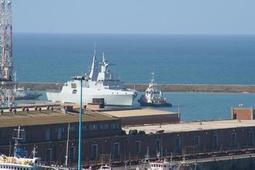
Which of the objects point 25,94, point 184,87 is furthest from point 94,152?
point 184,87

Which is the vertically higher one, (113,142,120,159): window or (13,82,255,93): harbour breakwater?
(13,82,255,93): harbour breakwater

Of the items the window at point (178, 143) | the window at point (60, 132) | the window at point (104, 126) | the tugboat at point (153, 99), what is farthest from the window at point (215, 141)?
the tugboat at point (153, 99)

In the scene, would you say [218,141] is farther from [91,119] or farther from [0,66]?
[0,66]

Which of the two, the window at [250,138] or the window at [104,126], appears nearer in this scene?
the window at [104,126]

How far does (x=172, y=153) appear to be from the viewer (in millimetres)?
75125

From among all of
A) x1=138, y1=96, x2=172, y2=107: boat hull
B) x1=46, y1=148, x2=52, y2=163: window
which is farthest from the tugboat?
x1=46, y1=148, x2=52, y2=163: window

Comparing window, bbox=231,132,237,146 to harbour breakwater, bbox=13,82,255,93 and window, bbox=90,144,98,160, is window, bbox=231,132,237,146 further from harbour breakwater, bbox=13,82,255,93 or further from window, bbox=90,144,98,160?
harbour breakwater, bbox=13,82,255,93

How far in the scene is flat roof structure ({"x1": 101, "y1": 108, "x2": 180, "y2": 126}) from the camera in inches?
3192

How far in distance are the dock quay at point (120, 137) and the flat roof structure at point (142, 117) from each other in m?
0.07

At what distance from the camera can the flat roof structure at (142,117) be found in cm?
8107

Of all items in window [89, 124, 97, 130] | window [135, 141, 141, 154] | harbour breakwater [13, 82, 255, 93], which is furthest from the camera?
harbour breakwater [13, 82, 255, 93]

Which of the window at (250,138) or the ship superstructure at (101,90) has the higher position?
the ship superstructure at (101,90)

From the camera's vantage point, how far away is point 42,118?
68.8m

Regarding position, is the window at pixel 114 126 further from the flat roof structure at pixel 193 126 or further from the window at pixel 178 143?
the window at pixel 178 143
